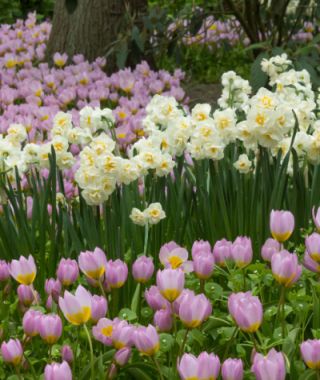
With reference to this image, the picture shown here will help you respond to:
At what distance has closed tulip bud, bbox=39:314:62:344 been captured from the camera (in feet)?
5.92

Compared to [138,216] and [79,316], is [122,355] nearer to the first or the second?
[79,316]

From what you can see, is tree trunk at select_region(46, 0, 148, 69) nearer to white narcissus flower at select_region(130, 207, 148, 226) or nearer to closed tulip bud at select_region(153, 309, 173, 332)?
white narcissus flower at select_region(130, 207, 148, 226)

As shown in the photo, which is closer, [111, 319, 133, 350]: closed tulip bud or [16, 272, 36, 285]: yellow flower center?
[111, 319, 133, 350]: closed tulip bud

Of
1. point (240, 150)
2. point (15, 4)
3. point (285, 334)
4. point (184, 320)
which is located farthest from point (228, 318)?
point (15, 4)

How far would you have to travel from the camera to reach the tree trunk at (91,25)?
6.84 m

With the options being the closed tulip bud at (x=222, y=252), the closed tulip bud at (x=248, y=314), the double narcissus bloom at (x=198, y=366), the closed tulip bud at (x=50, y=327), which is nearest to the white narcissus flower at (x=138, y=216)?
the closed tulip bud at (x=222, y=252)

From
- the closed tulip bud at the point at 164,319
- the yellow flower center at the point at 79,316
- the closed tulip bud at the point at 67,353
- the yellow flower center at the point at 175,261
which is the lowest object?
the closed tulip bud at the point at 67,353

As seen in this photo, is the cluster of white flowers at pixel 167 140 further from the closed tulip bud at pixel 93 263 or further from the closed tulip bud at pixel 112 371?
the closed tulip bud at pixel 112 371

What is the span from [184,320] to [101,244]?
108 cm

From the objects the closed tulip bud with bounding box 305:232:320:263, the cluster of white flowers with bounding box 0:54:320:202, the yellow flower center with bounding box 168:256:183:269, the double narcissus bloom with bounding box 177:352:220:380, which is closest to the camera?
the double narcissus bloom with bounding box 177:352:220:380

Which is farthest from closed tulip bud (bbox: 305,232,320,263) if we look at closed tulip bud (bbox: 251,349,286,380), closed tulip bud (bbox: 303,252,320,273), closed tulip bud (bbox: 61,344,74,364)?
closed tulip bud (bbox: 61,344,74,364)

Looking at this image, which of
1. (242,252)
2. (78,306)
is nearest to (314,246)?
(242,252)

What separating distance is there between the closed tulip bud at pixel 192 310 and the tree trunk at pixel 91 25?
204 inches

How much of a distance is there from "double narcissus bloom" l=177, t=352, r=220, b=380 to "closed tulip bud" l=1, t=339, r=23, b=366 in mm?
375
